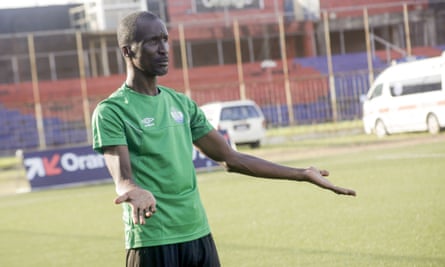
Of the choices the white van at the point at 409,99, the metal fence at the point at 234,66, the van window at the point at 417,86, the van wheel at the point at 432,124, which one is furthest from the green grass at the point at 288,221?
the metal fence at the point at 234,66

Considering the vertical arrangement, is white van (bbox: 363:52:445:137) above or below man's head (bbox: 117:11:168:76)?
below

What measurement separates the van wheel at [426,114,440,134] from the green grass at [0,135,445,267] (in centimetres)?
776

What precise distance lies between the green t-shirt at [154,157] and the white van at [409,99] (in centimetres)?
2587

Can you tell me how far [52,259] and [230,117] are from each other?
74.8 ft

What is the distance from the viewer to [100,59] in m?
48.7

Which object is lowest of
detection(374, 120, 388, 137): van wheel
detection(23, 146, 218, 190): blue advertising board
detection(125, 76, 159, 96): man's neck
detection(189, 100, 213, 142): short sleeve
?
detection(374, 120, 388, 137): van wheel

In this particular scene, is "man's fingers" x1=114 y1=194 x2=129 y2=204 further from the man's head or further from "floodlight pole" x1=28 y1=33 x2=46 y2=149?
"floodlight pole" x1=28 y1=33 x2=46 y2=149

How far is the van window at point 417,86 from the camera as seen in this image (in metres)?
30.2

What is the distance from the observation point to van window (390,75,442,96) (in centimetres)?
3017

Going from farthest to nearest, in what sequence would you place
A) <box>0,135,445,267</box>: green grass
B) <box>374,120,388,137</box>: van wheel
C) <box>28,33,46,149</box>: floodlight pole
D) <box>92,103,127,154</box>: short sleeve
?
<box>28,33,46,149</box>: floodlight pole < <box>374,120,388,137</box>: van wheel < <box>0,135,445,267</box>: green grass < <box>92,103,127,154</box>: short sleeve

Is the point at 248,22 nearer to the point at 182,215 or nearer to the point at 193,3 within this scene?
the point at 193,3

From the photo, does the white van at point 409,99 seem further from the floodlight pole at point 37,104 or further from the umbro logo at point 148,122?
the umbro logo at point 148,122

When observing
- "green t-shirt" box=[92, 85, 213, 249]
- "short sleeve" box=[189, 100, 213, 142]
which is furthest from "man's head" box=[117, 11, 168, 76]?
"short sleeve" box=[189, 100, 213, 142]

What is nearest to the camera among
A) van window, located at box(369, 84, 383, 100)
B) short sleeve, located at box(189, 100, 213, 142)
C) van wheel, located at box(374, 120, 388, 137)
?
short sleeve, located at box(189, 100, 213, 142)
